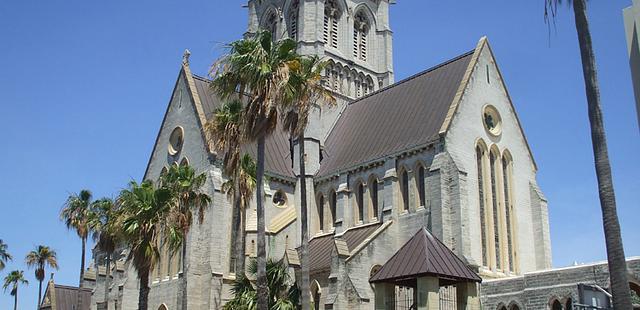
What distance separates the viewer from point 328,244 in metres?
40.4

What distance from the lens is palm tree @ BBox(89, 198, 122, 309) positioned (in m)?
32.3

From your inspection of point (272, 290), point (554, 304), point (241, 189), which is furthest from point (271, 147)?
point (554, 304)

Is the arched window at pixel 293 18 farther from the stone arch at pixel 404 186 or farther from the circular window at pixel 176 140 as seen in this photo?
the stone arch at pixel 404 186

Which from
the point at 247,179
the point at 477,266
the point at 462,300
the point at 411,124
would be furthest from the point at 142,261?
the point at 411,124

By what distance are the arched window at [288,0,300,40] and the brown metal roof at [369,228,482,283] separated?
35255 millimetres

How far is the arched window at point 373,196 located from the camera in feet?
134

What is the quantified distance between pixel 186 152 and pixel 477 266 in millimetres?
18374

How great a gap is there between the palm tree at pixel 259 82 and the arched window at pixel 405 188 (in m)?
13.1

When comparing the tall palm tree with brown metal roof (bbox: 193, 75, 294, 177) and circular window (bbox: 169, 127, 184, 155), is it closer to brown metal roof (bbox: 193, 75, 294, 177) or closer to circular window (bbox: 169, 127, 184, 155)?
brown metal roof (bbox: 193, 75, 294, 177)

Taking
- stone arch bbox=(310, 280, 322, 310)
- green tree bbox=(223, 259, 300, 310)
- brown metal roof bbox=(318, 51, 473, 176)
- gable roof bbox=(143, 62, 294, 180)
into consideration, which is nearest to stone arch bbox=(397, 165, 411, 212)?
brown metal roof bbox=(318, 51, 473, 176)

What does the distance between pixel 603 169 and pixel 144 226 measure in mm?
18548

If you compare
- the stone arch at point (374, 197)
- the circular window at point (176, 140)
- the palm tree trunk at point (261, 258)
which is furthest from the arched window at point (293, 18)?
the palm tree trunk at point (261, 258)

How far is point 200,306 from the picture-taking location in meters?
38.0

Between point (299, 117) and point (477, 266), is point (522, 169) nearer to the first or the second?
point (477, 266)
